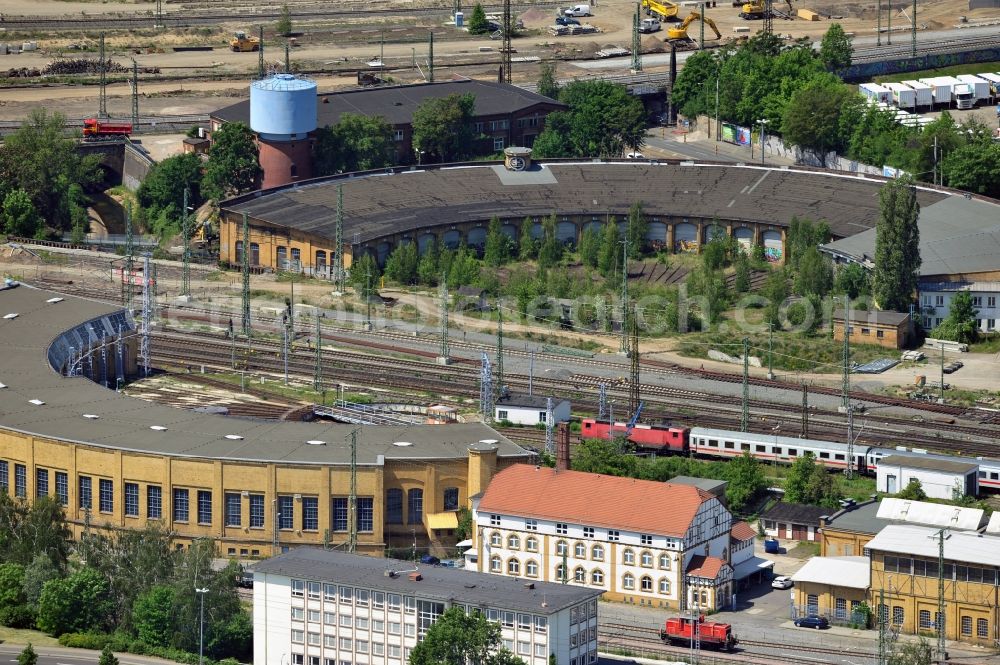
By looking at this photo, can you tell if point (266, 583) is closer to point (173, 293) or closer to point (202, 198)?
point (173, 293)

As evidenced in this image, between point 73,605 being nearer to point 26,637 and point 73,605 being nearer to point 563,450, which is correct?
point 26,637

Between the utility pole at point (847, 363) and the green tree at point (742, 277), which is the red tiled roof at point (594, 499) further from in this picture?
the green tree at point (742, 277)

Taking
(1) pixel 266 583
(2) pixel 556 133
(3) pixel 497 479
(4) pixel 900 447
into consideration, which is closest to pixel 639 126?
(2) pixel 556 133

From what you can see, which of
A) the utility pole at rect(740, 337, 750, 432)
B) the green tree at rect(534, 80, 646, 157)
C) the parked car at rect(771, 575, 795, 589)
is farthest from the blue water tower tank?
the parked car at rect(771, 575, 795, 589)

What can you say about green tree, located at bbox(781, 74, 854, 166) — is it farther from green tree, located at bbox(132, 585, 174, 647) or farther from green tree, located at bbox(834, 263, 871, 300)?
green tree, located at bbox(132, 585, 174, 647)

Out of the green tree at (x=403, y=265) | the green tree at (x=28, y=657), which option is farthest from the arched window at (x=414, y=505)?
the green tree at (x=403, y=265)

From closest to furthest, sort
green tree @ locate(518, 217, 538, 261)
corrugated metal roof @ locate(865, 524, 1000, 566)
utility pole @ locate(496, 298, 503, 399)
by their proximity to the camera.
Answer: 1. corrugated metal roof @ locate(865, 524, 1000, 566)
2. utility pole @ locate(496, 298, 503, 399)
3. green tree @ locate(518, 217, 538, 261)

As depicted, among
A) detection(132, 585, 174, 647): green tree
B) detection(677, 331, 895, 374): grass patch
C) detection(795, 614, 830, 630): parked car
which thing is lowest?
detection(795, 614, 830, 630): parked car
